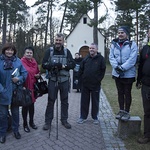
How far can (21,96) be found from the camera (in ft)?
16.9

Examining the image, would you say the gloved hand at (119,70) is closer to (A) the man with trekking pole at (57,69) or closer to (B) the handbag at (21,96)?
(A) the man with trekking pole at (57,69)

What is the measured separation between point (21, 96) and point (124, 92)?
216 centimetres

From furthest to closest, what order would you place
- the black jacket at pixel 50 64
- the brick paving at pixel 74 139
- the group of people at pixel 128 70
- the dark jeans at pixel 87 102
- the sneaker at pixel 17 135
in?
the dark jeans at pixel 87 102 < the black jacket at pixel 50 64 < the sneaker at pixel 17 135 < the group of people at pixel 128 70 < the brick paving at pixel 74 139

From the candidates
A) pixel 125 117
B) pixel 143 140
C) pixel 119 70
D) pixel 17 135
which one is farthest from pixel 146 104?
pixel 17 135

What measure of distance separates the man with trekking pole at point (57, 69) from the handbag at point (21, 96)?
67 centimetres

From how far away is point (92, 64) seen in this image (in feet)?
21.3

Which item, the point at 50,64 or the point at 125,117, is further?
the point at 50,64

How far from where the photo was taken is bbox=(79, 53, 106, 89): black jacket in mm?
6453

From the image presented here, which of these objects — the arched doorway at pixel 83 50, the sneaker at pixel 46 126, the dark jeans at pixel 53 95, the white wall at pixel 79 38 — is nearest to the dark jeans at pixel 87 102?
the dark jeans at pixel 53 95

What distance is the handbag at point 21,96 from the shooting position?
16.7ft

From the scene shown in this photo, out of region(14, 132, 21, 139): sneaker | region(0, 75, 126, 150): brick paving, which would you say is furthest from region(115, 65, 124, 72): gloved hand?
region(14, 132, 21, 139): sneaker

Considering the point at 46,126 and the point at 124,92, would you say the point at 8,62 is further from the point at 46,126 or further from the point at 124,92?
the point at 124,92

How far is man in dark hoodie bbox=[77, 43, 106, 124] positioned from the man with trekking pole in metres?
0.73

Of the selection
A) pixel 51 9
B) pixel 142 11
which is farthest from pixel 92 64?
pixel 51 9
